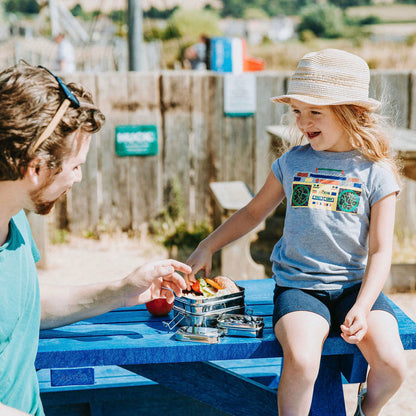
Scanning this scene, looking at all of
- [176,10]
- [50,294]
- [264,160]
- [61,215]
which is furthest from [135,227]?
[176,10]

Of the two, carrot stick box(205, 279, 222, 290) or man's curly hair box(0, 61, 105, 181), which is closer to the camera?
man's curly hair box(0, 61, 105, 181)

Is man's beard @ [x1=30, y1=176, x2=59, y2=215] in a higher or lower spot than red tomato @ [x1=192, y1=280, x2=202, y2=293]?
higher

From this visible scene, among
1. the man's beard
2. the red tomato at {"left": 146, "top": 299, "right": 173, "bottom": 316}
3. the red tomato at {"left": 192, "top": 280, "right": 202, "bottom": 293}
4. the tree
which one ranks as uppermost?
the tree

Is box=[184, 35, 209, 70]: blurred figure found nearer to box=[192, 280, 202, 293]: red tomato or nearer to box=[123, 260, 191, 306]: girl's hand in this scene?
box=[192, 280, 202, 293]: red tomato

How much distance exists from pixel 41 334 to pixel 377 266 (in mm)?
1294

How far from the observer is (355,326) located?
228 cm

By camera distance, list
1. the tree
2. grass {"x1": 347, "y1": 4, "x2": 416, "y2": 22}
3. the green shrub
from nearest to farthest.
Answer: the tree → the green shrub → grass {"x1": 347, "y1": 4, "x2": 416, "y2": 22}

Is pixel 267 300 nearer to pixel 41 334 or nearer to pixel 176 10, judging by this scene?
pixel 41 334

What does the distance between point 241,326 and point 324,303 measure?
14.1 inches

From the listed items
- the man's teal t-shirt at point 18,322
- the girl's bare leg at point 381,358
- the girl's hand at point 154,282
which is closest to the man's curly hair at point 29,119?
the man's teal t-shirt at point 18,322

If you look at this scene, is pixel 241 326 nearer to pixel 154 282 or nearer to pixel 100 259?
pixel 154 282

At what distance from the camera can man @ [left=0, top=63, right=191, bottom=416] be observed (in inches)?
67.7

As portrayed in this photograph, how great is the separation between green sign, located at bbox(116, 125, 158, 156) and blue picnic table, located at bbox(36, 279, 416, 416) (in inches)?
160

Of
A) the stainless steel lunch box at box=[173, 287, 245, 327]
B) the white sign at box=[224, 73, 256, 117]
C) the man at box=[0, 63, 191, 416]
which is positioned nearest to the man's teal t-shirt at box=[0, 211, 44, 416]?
the man at box=[0, 63, 191, 416]
